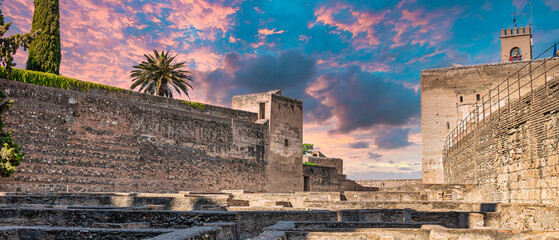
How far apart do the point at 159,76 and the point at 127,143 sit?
32.3ft

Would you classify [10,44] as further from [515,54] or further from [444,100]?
[515,54]

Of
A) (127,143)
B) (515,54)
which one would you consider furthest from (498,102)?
(515,54)

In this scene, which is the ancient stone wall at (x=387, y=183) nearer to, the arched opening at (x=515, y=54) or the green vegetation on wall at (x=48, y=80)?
the arched opening at (x=515, y=54)

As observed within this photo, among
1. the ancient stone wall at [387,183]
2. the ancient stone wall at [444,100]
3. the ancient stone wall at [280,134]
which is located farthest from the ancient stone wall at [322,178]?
the ancient stone wall at [387,183]

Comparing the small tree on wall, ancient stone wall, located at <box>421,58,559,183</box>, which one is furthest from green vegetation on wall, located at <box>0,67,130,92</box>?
ancient stone wall, located at <box>421,58,559,183</box>

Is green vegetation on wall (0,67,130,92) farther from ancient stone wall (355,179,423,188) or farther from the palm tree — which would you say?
ancient stone wall (355,179,423,188)

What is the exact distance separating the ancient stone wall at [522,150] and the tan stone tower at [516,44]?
20.2 meters

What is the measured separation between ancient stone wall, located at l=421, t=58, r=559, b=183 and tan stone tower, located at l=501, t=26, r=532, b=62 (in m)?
4.63

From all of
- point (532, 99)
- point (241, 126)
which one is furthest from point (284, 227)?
point (241, 126)

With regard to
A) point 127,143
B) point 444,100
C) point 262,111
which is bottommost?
point 127,143

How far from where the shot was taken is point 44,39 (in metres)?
22.8

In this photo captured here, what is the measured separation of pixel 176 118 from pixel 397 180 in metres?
23.0

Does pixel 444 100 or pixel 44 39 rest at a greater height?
pixel 44 39

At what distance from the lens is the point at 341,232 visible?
19.4 ft
